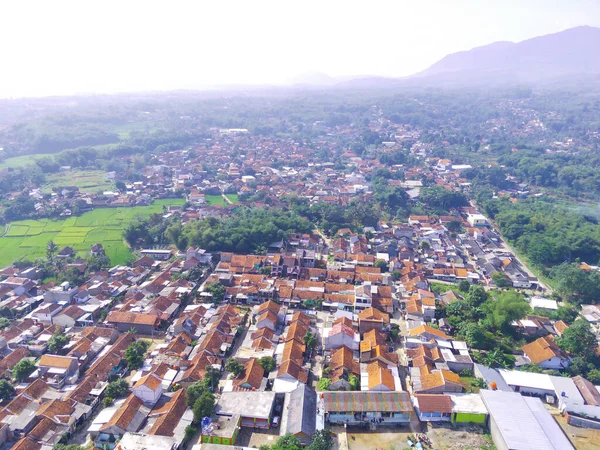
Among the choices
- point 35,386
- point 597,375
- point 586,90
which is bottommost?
point 586,90

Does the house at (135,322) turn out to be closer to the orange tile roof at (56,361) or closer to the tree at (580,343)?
the orange tile roof at (56,361)

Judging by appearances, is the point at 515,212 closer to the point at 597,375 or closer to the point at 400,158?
the point at 597,375

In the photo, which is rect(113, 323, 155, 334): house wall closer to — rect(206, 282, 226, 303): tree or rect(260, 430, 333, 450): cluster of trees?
rect(206, 282, 226, 303): tree

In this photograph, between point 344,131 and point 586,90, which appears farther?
point 586,90

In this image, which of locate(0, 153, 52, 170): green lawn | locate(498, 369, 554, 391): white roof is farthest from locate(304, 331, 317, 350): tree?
locate(0, 153, 52, 170): green lawn

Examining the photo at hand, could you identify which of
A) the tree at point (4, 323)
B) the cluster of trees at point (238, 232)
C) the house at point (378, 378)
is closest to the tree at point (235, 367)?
the house at point (378, 378)

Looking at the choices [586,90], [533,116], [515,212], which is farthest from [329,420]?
[586,90]

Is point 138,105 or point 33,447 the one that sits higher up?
point 33,447
